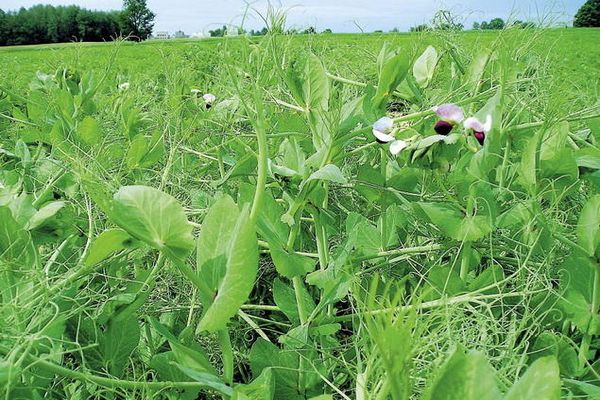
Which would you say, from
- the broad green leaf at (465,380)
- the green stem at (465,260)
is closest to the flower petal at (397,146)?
the green stem at (465,260)

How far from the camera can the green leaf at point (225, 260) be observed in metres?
0.41

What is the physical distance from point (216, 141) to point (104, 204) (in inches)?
16.8

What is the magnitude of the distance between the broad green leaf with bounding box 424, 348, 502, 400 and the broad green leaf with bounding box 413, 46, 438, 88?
620 mm

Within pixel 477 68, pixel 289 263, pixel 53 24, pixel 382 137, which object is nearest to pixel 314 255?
pixel 289 263

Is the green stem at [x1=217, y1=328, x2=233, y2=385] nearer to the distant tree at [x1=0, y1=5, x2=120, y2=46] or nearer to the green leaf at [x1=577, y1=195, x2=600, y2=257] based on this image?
the green leaf at [x1=577, y1=195, x2=600, y2=257]

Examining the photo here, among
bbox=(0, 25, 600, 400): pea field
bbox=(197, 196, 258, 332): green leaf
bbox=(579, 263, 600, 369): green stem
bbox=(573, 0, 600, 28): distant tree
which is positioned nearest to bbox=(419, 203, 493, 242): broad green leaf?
bbox=(0, 25, 600, 400): pea field

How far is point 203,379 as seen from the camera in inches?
16.6

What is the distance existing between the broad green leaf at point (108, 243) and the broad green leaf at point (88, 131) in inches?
18.5

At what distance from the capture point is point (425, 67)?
2.82ft

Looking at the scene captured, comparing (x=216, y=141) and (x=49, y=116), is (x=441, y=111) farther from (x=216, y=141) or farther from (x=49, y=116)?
(x=49, y=116)

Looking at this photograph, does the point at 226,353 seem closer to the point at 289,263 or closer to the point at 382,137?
the point at 289,263

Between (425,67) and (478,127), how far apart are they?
11.0 inches

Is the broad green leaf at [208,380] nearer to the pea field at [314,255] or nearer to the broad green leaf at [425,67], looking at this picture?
the pea field at [314,255]

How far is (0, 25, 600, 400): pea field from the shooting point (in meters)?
0.43
